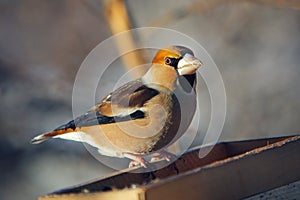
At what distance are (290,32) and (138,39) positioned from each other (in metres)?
2.62

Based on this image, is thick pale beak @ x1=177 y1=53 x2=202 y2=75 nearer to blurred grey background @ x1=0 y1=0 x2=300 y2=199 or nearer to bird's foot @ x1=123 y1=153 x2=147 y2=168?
bird's foot @ x1=123 y1=153 x2=147 y2=168

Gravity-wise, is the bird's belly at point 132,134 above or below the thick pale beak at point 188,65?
below

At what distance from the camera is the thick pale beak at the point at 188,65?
2.84 m

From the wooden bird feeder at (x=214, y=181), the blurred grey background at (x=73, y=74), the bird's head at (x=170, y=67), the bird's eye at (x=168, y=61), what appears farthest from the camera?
the blurred grey background at (x=73, y=74)

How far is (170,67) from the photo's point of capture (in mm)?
3020

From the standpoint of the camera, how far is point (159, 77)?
3.03 m

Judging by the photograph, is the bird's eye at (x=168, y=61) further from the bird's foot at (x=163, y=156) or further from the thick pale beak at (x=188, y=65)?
the bird's foot at (x=163, y=156)

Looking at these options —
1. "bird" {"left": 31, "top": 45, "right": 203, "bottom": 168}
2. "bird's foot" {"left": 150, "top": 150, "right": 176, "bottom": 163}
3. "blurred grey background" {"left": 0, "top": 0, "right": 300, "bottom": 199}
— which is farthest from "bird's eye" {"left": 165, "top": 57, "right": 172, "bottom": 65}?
"blurred grey background" {"left": 0, "top": 0, "right": 300, "bottom": 199}

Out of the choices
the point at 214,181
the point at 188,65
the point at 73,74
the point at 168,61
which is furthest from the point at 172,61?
the point at 73,74

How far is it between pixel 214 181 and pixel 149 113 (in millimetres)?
1183

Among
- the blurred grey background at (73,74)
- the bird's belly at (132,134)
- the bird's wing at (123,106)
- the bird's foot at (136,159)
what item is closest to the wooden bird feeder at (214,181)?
the bird's foot at (136,159)

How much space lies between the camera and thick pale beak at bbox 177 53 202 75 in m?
2.84

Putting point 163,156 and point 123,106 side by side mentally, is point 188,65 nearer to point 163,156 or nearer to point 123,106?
point 123,106

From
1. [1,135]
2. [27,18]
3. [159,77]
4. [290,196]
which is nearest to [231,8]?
[27,18]
